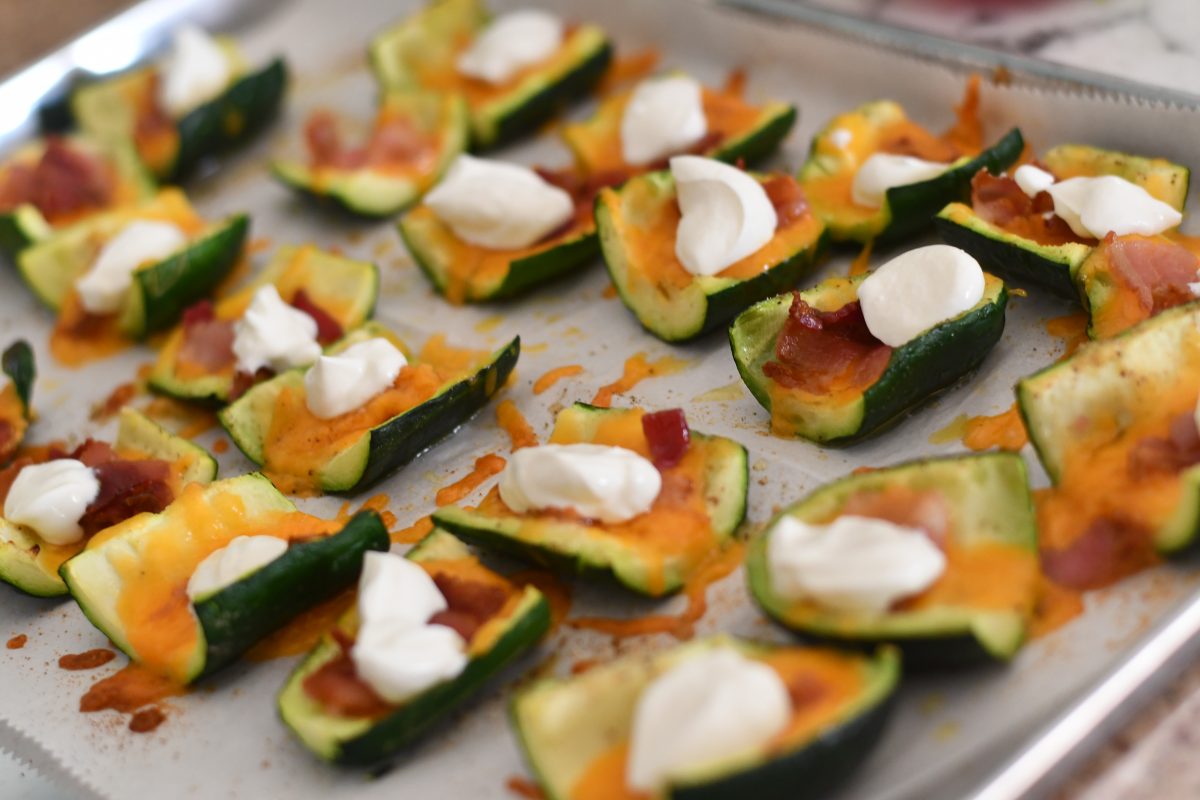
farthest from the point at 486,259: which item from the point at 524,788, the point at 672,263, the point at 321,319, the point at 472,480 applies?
the point at 524,788

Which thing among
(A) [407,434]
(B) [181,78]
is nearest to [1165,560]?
(A) [407,434]

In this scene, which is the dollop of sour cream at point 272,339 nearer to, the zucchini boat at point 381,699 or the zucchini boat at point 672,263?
the zucchini boat at point 672,263

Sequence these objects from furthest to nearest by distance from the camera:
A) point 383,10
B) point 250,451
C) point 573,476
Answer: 1. point 383,10
2. point 250,451
3. point 573,476

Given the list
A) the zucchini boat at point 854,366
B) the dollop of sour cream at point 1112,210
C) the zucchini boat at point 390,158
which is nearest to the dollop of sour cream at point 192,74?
the zucchini boat at point 390,158

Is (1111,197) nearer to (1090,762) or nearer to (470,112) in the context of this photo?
(1090,762)

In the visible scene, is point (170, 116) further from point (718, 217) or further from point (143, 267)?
point (718, 217)

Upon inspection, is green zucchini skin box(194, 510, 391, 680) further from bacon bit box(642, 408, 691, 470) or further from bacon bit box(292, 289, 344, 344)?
bacon bit box(292, 289, 344, 344)
